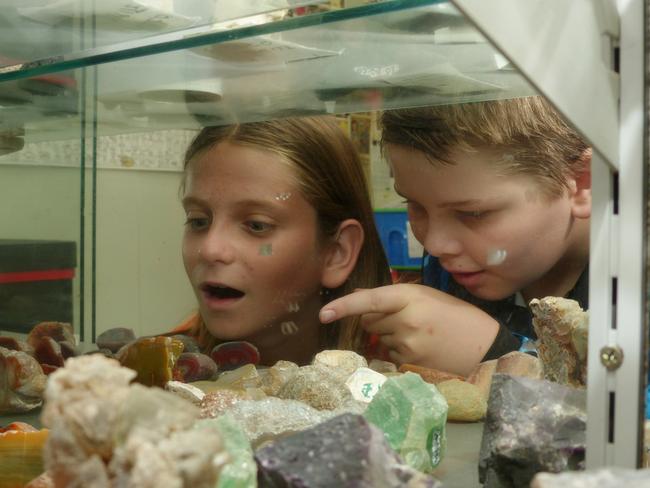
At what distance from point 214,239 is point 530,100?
52cm

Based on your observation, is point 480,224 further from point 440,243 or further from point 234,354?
point 234,354

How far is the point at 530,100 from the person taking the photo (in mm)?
998

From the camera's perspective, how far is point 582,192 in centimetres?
97

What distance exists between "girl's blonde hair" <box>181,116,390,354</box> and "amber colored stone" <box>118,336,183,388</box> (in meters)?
0.27

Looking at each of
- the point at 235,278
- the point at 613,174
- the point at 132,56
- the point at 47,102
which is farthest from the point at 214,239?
the point at 613,174

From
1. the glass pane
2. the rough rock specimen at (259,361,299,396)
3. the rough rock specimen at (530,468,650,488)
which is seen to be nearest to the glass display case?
the glass pane

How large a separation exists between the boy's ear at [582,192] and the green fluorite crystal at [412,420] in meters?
0.43

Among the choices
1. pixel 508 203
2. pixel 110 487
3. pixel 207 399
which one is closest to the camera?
pixel 110 487

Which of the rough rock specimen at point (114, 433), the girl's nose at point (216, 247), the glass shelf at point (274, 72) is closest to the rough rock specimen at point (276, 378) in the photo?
the girl's nose at point (216, 247)

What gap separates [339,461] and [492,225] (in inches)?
27.3

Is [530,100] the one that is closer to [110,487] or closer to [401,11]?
[401,11]

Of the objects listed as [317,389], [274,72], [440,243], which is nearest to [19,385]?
[317,389]

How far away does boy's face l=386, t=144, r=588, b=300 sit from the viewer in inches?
40.3

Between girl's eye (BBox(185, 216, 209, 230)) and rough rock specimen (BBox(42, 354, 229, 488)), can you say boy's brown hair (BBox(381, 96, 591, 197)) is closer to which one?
girl's eye (BBox(185, 216, 209, 230))
